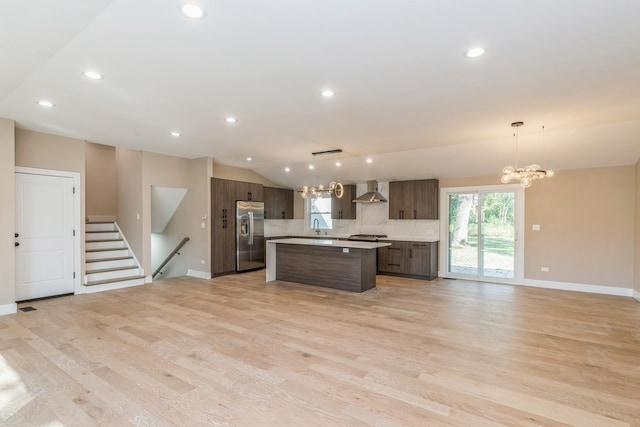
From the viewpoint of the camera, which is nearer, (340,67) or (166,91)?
(340,67)

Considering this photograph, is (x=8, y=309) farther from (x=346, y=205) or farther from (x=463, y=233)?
(x=463, y=233)

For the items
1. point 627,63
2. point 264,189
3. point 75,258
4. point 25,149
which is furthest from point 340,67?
point 264,189

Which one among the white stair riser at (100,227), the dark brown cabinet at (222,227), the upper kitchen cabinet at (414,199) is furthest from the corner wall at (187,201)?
the upper kitchen cabinet at (414,199)

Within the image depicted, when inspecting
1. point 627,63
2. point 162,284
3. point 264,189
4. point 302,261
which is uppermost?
point 627,63

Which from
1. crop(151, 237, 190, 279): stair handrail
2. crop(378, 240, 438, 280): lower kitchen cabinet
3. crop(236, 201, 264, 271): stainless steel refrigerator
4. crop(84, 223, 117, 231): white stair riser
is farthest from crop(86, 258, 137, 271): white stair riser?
crop(378, 240, 438, 280): lower kitchen cabinet

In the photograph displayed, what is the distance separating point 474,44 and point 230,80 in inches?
87.1

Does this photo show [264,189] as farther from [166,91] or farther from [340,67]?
[340,67]

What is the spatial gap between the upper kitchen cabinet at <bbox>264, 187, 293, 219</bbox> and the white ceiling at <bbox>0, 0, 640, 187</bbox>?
375cm

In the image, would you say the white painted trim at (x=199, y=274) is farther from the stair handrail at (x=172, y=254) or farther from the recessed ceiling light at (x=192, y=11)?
the recessed ceiling light at (x=192, y=11)

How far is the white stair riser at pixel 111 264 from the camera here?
6.44 m

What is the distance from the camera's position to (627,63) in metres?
2.77

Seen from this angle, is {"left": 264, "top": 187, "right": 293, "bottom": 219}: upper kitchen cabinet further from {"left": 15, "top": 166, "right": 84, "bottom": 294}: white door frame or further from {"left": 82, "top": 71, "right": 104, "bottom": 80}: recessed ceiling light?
{"left": 82, "top": 71, "right": 104, "bottom": 80}: recessed ceiling light

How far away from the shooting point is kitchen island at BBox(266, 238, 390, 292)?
6000mm

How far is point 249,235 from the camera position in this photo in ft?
26.8
